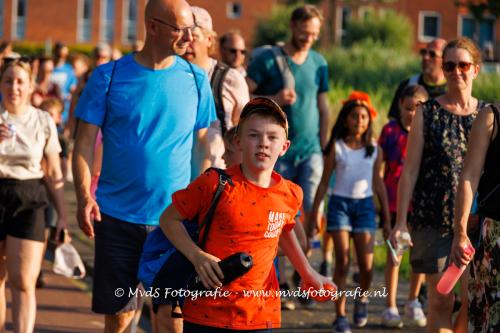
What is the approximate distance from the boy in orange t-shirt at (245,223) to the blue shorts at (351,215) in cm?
369

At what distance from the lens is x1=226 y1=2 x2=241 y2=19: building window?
7331cm

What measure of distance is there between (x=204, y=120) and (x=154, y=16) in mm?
676

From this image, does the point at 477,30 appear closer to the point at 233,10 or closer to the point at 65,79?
the point at 233,10

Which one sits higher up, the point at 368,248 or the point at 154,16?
the point at 154,16

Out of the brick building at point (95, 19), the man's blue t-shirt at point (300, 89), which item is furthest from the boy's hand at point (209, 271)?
the brick building at point (95, 19)

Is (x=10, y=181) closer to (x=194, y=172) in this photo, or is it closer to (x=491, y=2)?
(x=194, y=172)

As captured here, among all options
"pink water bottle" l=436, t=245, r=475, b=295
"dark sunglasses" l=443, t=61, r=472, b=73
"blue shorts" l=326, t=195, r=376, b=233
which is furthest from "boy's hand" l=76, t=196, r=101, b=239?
"blue shorts" l=326, t=195, r=376, b=233

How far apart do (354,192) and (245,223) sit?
4.00m

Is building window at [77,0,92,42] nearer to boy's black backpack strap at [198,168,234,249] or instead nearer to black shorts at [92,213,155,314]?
black shorts at [92,213,155,314]

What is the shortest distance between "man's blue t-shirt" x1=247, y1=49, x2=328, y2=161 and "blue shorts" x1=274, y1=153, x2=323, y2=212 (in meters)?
0.04

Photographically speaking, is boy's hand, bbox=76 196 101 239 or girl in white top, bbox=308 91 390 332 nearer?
boy's hand, bbox=76 196 101 239

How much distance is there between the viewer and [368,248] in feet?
29.9

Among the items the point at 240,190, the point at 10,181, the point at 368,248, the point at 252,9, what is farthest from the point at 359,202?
the point at 252,9

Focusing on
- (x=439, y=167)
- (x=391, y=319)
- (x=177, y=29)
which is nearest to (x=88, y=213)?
(x=177, y=29)
